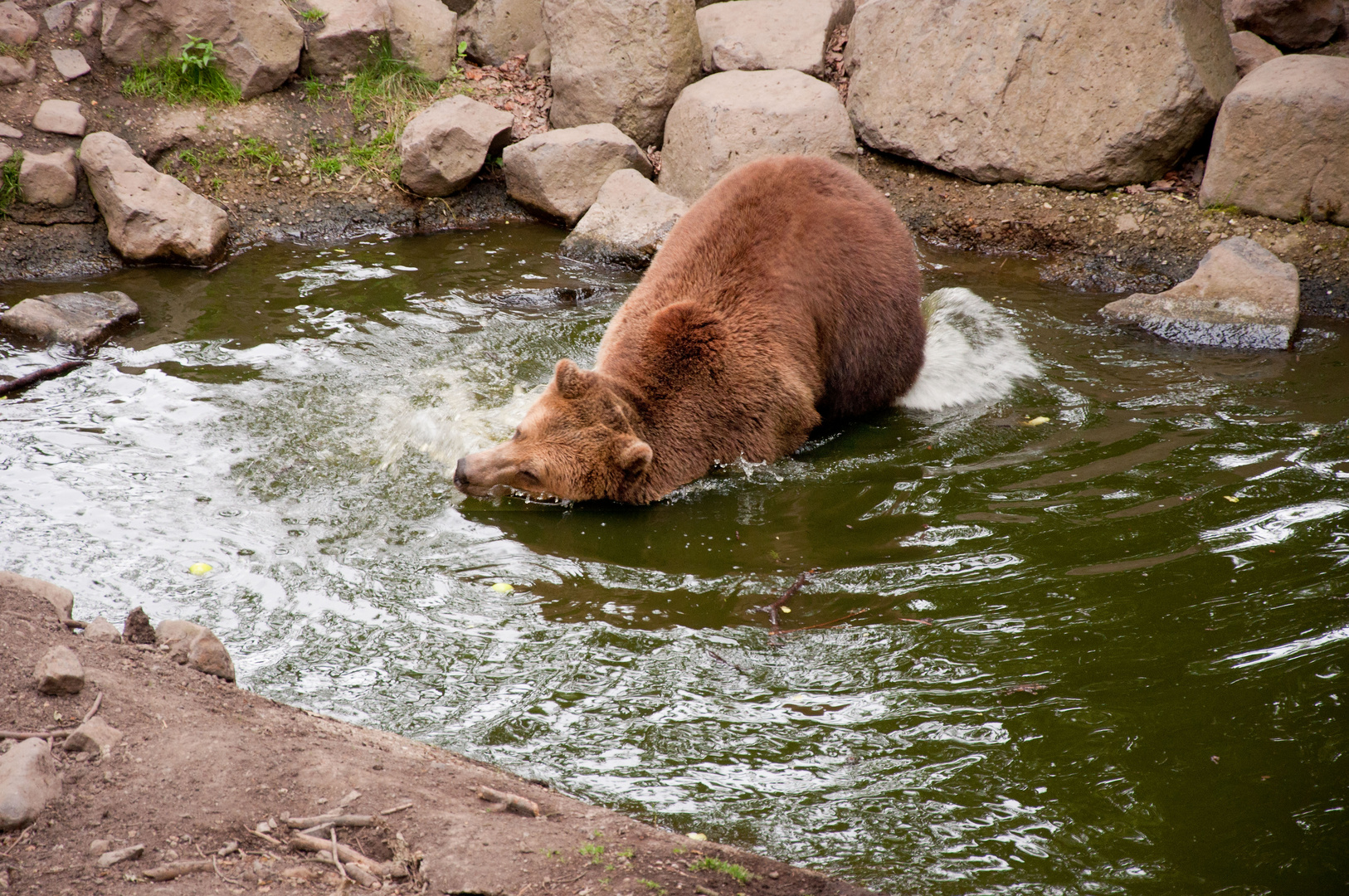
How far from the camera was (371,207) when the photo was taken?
11.0m

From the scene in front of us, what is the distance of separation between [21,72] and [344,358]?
5.73 metres

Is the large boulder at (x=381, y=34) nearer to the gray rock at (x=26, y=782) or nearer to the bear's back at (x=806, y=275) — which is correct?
the bear's back at (x=806, y=275)

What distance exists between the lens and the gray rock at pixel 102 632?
3973mm

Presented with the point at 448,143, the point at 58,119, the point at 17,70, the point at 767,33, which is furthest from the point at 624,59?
the point at 17,70

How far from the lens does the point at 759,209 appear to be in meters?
6.85

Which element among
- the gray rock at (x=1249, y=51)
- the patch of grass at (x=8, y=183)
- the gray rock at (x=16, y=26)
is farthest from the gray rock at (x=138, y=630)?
the gray rock at (x=1249, y=51)

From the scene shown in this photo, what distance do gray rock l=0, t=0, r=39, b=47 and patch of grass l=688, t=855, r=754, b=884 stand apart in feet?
37.5

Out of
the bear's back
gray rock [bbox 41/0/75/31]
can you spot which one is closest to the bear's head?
the bear's back

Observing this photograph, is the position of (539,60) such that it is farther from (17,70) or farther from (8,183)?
(8,183)

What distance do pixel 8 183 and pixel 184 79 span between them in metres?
2.43

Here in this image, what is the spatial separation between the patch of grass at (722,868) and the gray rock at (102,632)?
8.27ft

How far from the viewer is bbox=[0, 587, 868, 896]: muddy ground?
286 cm

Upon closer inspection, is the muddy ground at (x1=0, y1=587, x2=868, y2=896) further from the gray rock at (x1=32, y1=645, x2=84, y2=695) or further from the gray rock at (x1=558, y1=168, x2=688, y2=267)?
the gray rock at (x1=558, y1=168, x2=688, y2=267)

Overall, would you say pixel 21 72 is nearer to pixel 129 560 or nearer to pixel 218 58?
pixel 218 58
